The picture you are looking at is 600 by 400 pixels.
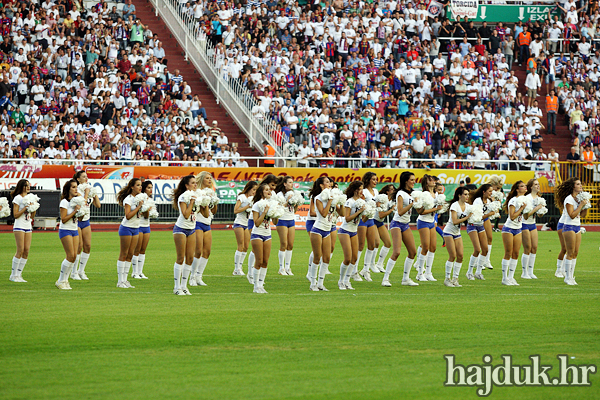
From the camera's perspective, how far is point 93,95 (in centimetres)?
3109

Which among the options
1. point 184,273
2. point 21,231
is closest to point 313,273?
point 184,273

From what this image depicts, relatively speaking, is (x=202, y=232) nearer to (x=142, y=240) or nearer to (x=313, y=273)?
(x=142, y=240)

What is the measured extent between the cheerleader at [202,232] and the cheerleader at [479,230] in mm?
5046

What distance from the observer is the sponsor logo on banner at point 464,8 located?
3922 centimetres

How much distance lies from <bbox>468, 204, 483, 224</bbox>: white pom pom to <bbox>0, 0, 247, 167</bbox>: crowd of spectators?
→ 15568 mm

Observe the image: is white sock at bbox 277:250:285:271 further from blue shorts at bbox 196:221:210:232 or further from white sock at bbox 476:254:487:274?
white sock at bbox 476:254:487:274

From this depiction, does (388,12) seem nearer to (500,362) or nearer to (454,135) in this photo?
(454,135)

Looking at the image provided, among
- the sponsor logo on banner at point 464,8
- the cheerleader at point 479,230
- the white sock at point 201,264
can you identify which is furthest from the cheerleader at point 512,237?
the sponsor logo on banner at point 464,8

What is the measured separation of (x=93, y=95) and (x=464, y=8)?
62.2 feet

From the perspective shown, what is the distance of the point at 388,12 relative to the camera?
3825 cm

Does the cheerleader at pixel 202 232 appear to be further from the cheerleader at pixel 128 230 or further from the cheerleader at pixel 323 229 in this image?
the cheerleader at pixel 323 229

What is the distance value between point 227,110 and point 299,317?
24921 mm

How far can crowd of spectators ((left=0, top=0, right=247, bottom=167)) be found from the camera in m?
29.3

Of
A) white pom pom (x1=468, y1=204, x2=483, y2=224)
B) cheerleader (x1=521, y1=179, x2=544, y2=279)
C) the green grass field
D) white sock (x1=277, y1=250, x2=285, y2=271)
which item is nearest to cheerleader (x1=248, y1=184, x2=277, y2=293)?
the green grass field
